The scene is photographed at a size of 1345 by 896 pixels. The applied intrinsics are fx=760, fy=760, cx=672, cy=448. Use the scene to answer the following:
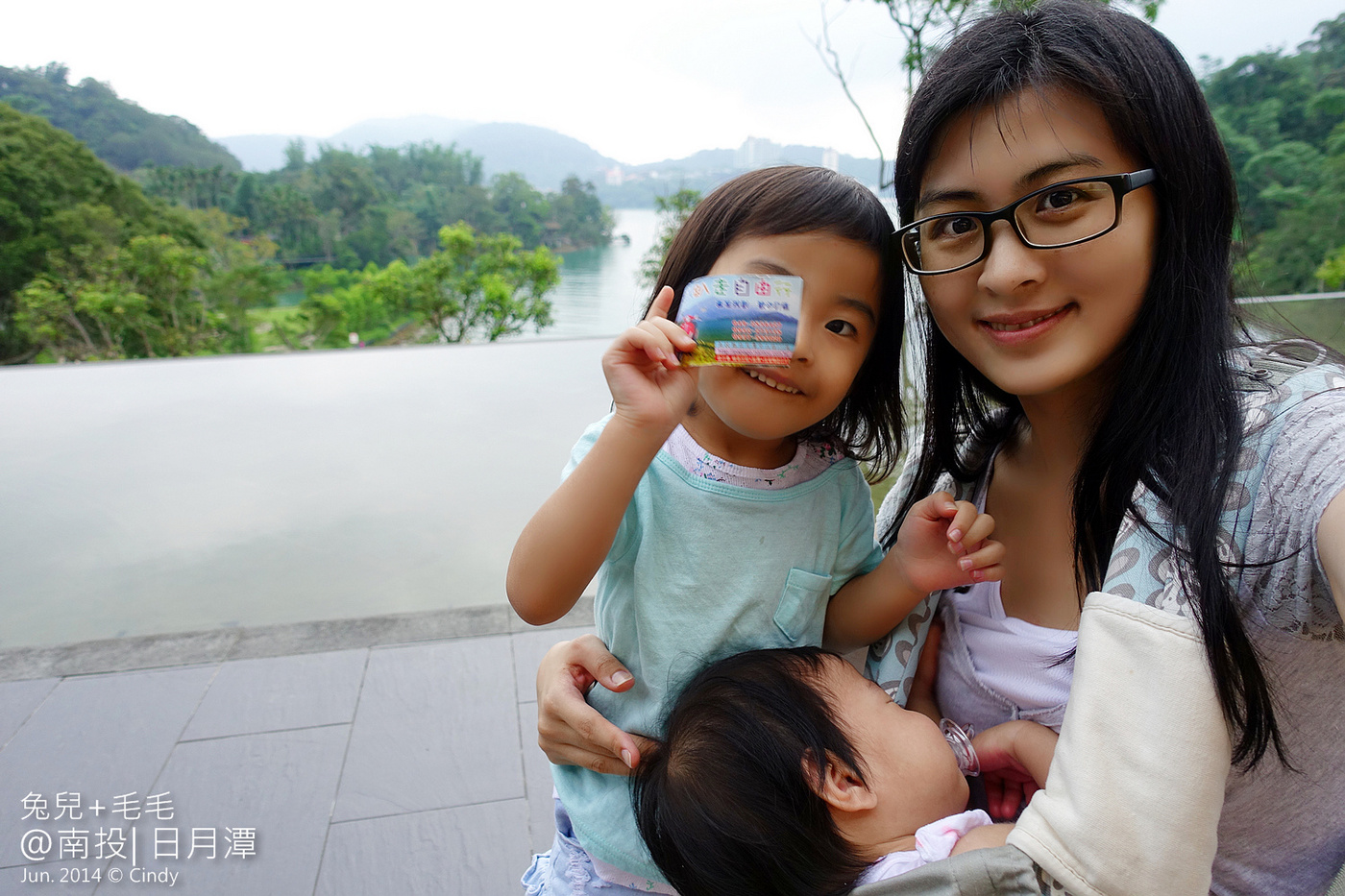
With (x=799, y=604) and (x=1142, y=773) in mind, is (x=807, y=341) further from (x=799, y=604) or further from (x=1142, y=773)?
(x=1142, y=773)

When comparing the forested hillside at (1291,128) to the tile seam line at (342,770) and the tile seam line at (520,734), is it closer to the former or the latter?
the tile seam line at (520,734)

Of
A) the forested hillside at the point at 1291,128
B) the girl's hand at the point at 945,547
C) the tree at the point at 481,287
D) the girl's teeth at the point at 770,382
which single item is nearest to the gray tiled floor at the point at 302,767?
the girl's hand at the point at 945,547

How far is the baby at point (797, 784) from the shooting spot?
34.6 inches

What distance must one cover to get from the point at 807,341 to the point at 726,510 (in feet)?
0.84

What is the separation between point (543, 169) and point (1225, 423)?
576cm

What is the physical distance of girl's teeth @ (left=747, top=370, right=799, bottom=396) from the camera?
959mm

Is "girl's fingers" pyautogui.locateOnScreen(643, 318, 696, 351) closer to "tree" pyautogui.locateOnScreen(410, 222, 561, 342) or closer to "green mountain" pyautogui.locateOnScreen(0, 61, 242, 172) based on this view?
"tree" pyautogui.locateOnScreen(410, 222, 561, 342)

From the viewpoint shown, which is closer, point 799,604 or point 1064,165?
point 1064,165

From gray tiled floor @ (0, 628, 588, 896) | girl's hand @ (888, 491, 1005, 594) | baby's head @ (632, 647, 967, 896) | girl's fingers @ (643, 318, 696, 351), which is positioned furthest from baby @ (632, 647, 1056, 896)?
gray tiled floor @ (0, 628, 588, 896)

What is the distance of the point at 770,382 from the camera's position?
0.96m

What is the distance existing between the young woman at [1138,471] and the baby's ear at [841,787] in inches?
6.0

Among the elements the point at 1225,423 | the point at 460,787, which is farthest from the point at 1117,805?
the point at 460,787

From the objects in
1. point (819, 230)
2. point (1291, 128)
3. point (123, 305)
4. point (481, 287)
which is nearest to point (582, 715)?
point (819, 230)

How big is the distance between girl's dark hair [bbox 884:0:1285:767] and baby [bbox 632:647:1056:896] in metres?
0.30
